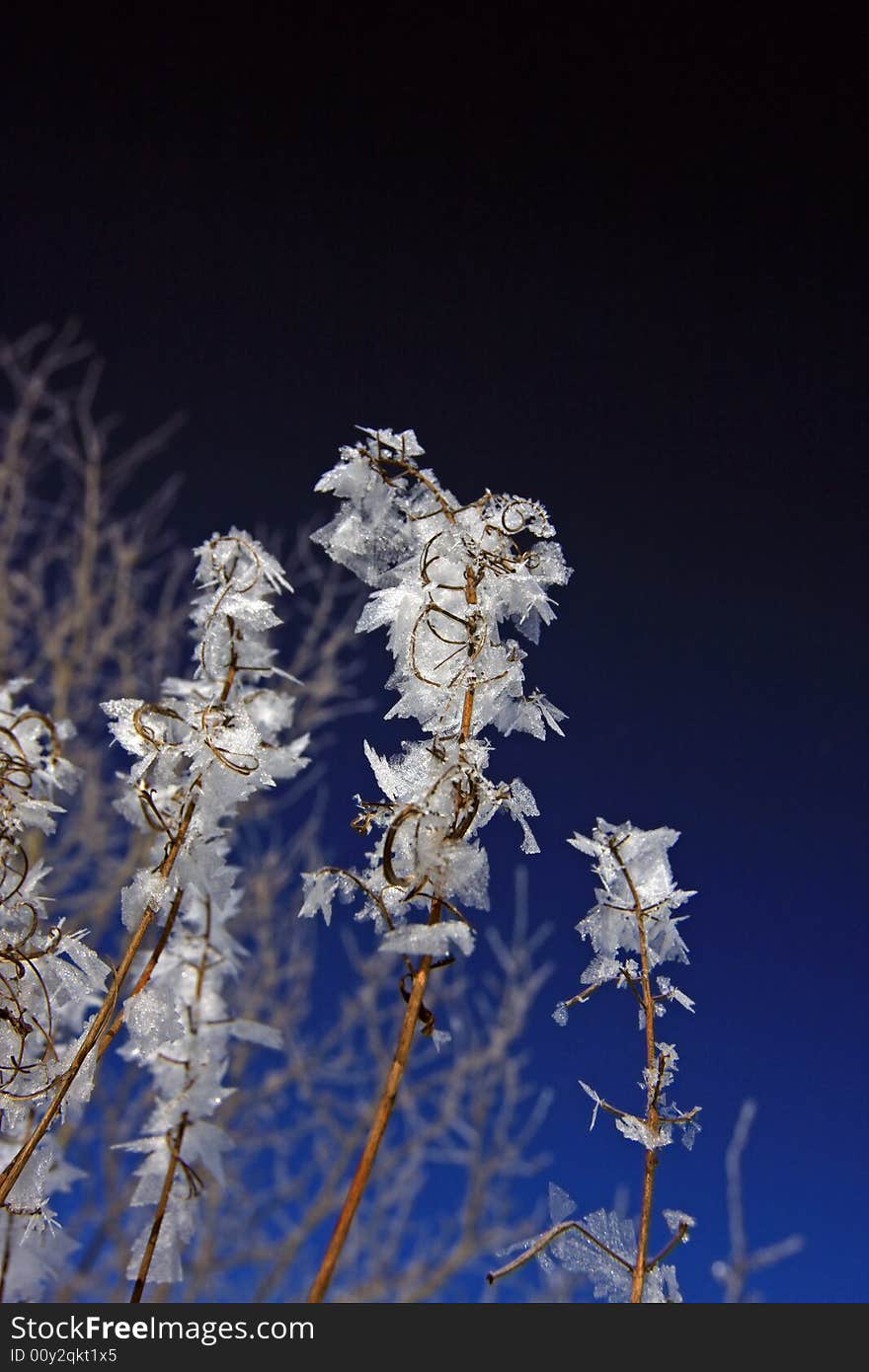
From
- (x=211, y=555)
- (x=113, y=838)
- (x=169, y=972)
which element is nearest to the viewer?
(x=211, y=555)

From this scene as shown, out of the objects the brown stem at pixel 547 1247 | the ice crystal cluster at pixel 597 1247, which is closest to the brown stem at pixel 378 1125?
the brown stem at pixel 547 1247

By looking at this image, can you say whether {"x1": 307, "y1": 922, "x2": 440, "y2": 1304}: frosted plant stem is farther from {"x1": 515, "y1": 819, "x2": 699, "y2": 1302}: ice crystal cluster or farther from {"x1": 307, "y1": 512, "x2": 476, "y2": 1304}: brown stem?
{"x1": 515, "y1": 819, "x2": 699, "y2": 1302}: ice crystal cluster

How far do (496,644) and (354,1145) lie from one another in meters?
3.89

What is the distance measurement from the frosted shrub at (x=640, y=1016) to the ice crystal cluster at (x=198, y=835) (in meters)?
0.26

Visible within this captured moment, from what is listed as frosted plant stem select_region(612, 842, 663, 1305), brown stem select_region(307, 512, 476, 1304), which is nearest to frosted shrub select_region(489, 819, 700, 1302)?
frosted plant stem select_region(612, 842, 663, 1305)

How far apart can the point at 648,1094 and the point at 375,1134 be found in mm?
266

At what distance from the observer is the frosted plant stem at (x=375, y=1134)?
0.42 m

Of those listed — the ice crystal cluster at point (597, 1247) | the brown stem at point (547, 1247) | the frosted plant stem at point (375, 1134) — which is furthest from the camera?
the ice crystal cluster at point (597, 1247)

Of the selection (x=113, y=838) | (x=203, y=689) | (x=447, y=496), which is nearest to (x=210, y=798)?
(x=203, y=689)

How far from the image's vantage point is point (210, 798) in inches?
28.4

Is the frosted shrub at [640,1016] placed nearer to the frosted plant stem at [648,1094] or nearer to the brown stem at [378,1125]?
the frosted plant stem at [648,1094]

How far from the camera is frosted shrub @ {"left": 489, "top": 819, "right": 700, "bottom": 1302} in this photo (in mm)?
608

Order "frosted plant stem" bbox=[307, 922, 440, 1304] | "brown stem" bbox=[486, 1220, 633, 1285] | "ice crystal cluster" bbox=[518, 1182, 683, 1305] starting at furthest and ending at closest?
"ice crystal cluster" bbox=[518, 1182, 683, 1305] < "brown stem" bbox=[486, 1220, 633, 1285] < "frosted plant stem" bbox=[307, 922, 440, 1304]
